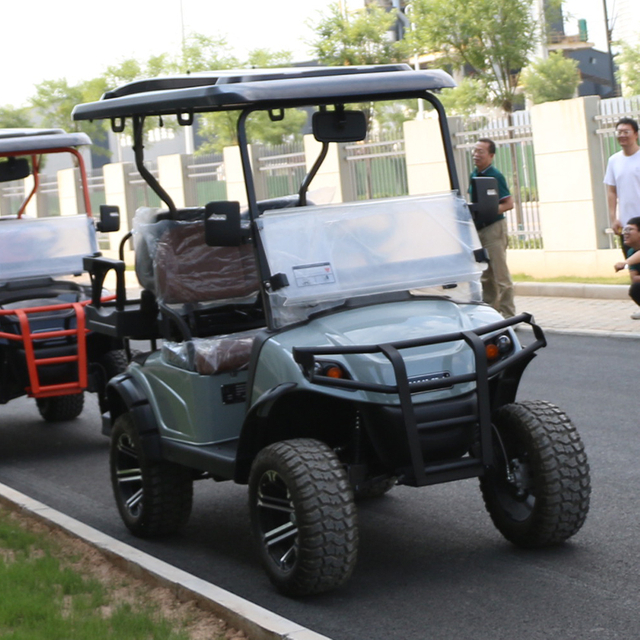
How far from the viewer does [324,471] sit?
4809 millimetres

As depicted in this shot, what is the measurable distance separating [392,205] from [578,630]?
86.5 inches

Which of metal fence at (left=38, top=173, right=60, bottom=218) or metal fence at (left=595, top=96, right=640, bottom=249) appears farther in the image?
metal fence at (left=38, top=173, right=60, bottom=218)

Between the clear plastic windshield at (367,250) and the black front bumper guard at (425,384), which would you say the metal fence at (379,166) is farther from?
the black front bumper guard at (425,384)

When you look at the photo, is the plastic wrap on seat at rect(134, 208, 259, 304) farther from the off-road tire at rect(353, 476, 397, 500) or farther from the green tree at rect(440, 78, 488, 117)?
the green tree at rect(440, 78, 488, 117)

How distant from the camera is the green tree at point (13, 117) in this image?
177 feet

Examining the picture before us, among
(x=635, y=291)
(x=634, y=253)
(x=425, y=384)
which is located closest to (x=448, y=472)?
(x=425, y=384)

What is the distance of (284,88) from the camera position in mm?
5242

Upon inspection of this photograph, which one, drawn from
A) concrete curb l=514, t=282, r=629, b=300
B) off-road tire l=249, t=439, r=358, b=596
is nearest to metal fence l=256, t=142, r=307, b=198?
concrete curb l=514, t=282, r=629, b=300

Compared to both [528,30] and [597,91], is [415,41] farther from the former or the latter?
[597,91]

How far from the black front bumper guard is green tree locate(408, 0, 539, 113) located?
123 feet

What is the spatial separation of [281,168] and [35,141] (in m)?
13.6

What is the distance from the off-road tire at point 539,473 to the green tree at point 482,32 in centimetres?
3707

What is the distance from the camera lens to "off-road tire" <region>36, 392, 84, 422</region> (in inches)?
397

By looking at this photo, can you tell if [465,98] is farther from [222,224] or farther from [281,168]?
[222,224]
